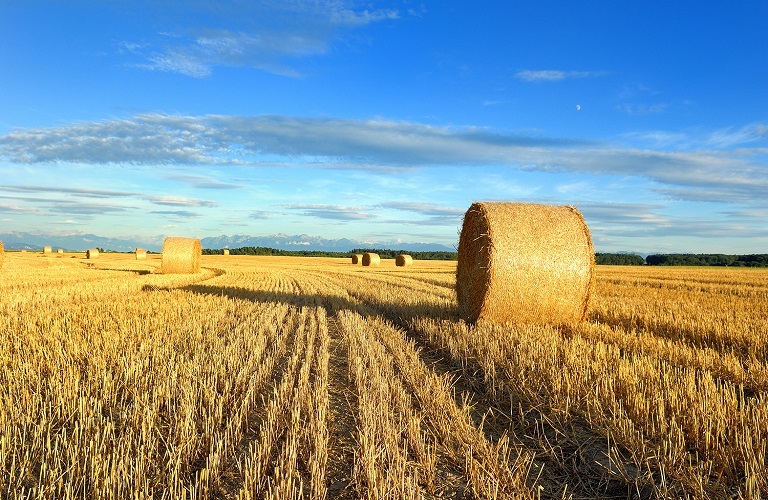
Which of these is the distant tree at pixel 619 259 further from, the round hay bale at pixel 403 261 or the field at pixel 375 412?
the field at pixel 375 412

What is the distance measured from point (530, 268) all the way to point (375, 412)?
17.6ft

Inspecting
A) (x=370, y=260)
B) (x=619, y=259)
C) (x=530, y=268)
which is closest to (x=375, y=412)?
(x=530, y=268)

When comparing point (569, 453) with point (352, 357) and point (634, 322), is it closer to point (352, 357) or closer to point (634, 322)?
point (352, 357)

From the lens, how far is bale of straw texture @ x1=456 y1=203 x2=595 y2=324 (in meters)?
8.93

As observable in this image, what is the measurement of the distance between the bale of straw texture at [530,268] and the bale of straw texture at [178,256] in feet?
60.9

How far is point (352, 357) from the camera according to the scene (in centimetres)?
670

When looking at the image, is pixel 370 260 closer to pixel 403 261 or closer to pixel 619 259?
pixel 403 261

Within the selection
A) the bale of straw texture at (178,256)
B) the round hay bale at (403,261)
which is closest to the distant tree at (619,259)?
the round hay bale at (403,261)

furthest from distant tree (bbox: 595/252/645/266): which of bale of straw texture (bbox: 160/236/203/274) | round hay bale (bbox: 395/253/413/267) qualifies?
bale of straw texture (bbox: 160/236/203/274)

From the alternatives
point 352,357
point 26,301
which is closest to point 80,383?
point 352,357

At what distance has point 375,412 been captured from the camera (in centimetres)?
447

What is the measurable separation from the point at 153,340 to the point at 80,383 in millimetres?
1976

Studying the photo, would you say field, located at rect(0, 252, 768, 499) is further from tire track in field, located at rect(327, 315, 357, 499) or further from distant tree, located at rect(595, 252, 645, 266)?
distant tree, located at rect(595, 252, 645, 266)

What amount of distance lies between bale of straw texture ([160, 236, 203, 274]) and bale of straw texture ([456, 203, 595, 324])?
18551mm
